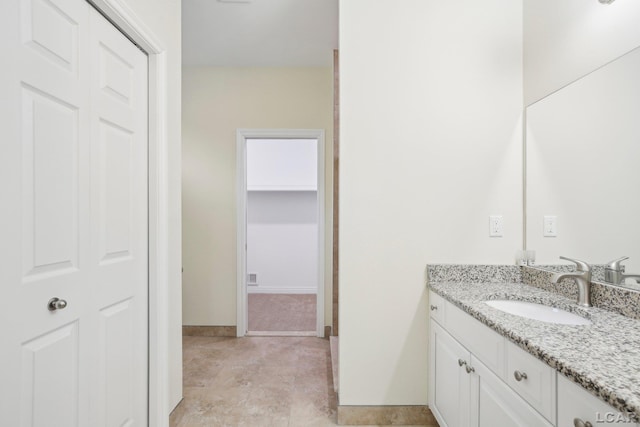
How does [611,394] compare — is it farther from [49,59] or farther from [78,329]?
[49,59]

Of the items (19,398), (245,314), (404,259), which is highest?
(404,259)

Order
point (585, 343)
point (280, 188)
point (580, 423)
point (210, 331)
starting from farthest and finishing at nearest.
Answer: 1. point (280, 188)
2. point (210, 331)
3. point (585, 343)
4. point (580, 423)

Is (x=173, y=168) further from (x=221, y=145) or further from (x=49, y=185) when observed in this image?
(x=221, y=145)

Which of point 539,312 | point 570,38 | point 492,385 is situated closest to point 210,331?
point 492,385

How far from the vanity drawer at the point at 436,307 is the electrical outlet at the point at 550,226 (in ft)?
2.25

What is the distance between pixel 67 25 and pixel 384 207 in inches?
63.4

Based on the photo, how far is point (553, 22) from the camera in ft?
5.13

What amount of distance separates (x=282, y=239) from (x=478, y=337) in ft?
13.5

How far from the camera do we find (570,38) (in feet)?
4.84

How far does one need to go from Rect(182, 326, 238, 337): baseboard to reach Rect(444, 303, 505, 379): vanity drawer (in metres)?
2.29

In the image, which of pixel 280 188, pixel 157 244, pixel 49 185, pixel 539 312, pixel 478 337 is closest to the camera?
pixel 49 185

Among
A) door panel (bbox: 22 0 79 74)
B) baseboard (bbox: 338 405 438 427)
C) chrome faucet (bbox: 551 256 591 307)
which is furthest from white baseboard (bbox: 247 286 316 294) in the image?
door panel (bbox: 22 0 79 74)

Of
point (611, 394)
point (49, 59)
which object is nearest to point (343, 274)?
point (611, 394)

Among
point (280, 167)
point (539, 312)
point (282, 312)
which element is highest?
point (280, 167)
